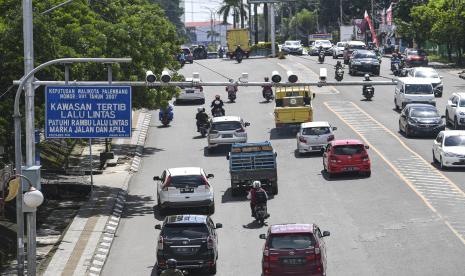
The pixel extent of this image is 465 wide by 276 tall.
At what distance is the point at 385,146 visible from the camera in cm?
5509

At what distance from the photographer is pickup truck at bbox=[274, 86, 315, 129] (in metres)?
59.2

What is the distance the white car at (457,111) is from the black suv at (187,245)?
30.1 m

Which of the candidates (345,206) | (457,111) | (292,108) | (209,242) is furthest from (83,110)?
(457,111)

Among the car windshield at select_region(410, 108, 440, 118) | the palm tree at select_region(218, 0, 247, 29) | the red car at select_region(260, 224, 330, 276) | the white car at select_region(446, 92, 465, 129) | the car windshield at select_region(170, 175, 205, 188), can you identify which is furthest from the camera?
the palm tree at select_region(218, 0, 247, 29)

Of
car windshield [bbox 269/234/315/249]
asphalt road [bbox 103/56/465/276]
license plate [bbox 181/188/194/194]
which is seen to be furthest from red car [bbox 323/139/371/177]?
car windshield [bbox 269/234/315/249]

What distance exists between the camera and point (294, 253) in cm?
2809

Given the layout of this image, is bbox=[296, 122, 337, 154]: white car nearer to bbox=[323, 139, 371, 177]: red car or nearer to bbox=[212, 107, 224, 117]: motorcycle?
bbox=[323, 139, 371, 177]: red car

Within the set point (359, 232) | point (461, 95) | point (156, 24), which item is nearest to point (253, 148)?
point (359, 232)

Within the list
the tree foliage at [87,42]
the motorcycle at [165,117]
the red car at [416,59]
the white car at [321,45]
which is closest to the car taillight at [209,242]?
the tree foliage at [87,42]

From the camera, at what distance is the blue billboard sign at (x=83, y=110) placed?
33344mm

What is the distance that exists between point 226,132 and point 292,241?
27217mm

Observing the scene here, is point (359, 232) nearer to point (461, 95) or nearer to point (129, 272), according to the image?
point (129, 272)

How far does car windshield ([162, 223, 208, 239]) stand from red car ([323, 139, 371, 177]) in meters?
16.5

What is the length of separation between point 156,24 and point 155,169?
22.7 ft
